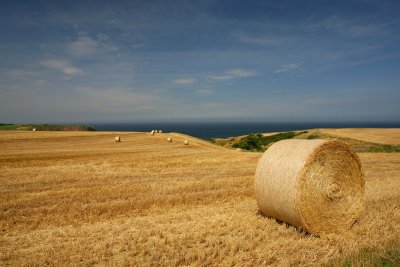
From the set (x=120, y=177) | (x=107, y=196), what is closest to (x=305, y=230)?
(x=107, y=196)

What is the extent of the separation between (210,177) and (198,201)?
4.24 metres

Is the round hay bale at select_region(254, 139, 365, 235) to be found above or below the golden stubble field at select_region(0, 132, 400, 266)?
above

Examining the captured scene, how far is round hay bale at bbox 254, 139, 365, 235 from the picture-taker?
791cm

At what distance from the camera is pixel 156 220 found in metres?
8.69

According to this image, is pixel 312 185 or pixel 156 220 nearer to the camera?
pixel 312 185

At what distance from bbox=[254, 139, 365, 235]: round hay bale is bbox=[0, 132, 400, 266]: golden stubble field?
13.6 inches

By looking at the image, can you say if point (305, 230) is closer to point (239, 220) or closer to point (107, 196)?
point (239, 220)

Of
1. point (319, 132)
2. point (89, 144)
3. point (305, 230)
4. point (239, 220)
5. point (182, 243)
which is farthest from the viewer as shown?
point (319, 132)

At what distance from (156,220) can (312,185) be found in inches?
146

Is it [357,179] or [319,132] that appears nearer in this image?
[357,179]

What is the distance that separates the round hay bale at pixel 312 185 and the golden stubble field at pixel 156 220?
34 centimetres

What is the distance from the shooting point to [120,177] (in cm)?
1503

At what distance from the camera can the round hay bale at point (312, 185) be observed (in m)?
7.91

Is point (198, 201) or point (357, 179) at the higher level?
point (357, 179)
